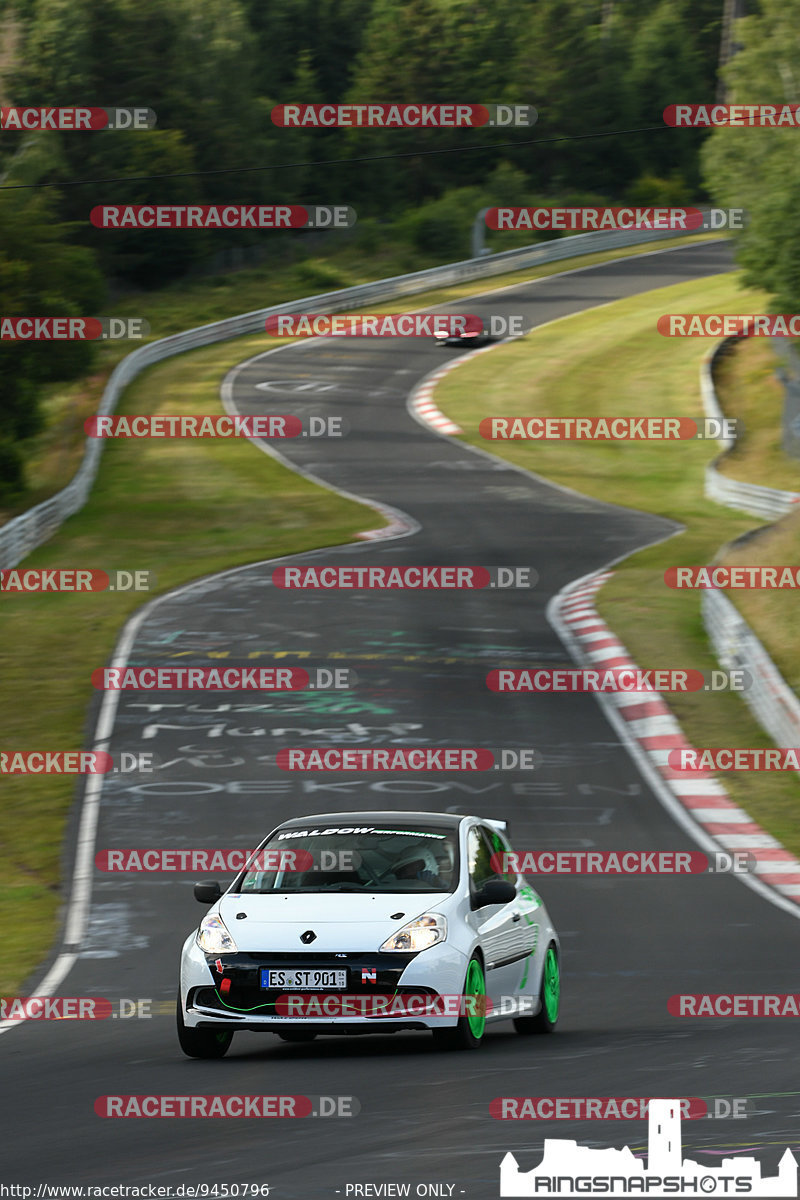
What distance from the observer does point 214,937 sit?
30.5 ft

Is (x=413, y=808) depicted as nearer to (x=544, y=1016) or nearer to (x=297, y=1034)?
(x=544, y=1016)

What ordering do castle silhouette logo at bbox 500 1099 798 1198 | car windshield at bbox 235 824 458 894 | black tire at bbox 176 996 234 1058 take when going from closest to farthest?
castle silhouette logo at bbox 500 1099 798 1198 < black tire at bbox 176 996 234 1058 < car windshield at bbox 235 824 458 894

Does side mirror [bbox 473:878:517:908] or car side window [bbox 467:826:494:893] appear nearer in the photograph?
side mirror [bbox 473:878:517:908]

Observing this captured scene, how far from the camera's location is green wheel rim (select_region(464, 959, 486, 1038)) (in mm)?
9209

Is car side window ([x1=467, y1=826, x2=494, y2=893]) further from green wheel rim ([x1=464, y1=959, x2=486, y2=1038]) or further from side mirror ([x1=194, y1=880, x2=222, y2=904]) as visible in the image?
side mirror ([x1=194, y1=880, x2=222, y2=904])

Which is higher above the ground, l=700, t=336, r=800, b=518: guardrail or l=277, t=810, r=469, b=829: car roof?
l=277, t=810, r=469, b=829: car roof

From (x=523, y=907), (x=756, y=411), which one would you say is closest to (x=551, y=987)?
(x=523, y=907)

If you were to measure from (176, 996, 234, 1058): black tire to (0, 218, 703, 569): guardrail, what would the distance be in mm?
21672

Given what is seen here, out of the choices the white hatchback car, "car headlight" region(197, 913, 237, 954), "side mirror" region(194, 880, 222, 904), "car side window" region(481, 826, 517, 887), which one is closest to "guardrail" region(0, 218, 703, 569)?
"car side window" region(481, 826, 517, 887)

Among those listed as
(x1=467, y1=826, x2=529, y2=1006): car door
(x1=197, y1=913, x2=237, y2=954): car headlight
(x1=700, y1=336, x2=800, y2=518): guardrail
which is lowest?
(x1=700, y1=336, x2=800, y2=518): guardrail

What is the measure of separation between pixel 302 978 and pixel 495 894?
1138 millimetres

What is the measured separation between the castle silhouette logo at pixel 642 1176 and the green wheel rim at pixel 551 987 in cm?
368

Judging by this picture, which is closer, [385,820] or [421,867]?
[421,867]

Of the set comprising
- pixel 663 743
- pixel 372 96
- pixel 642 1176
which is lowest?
pixel 663 743
